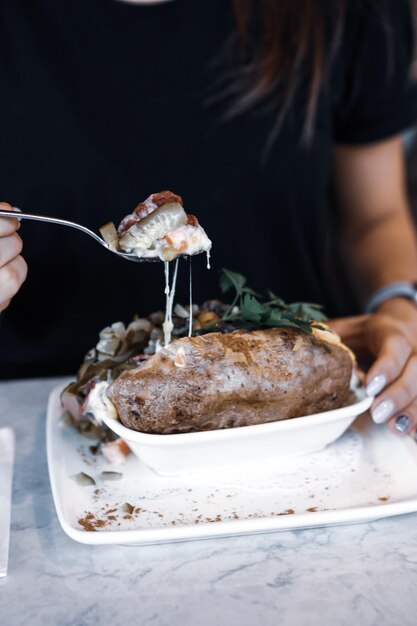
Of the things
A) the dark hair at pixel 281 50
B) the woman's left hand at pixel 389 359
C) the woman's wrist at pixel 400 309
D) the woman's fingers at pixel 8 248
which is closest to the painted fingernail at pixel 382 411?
the woman's left hand at pixel 389 359

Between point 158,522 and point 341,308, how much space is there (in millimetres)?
1115

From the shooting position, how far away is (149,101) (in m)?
1.46

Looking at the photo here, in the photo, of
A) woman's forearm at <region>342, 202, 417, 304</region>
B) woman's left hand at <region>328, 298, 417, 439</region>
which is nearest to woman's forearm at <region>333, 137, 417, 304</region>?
woman's forearm at <region>342, 202, 417, 304</region>

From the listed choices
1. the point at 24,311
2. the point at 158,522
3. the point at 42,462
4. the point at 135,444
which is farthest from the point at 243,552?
the point at 24,311

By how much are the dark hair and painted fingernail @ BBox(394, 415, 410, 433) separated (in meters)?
0.73

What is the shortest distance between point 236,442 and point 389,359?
0.29 m

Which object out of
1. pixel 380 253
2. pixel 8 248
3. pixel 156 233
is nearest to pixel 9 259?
pixel 8 248

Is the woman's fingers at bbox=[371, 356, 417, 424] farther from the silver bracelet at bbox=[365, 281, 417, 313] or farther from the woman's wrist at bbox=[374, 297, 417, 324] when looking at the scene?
the silver bracelet at bbox=[365, 281, 417, 313]

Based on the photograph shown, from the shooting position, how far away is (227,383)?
971 millimetres

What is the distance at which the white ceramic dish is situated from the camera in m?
0.95

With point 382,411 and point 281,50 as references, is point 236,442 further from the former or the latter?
point 281,50

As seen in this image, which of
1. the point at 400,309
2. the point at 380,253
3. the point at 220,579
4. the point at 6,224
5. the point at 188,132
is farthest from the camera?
the point at 380,253

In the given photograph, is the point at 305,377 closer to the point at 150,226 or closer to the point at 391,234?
the point at 150,226

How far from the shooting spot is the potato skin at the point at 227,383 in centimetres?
96
